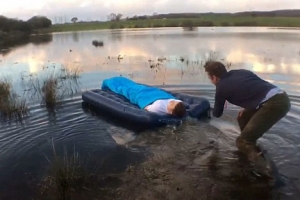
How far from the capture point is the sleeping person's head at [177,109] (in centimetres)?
874

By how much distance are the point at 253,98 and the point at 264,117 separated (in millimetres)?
372

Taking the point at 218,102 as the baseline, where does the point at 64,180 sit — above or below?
below

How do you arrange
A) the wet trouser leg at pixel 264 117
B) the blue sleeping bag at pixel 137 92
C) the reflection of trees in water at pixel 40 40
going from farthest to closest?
the reflection of trees in water at pixel 40 40 → the blue sleeping bag at pixel 137 92 → the wet trouser leg at pixel 264 117

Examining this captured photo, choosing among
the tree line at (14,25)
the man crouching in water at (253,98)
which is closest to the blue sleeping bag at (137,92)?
the man crouching in water at (253,98)

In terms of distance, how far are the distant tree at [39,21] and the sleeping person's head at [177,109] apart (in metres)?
66.3

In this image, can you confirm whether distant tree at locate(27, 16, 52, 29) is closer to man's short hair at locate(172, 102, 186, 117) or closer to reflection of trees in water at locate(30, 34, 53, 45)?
reflection of trees in water at locate(30, 34, 53, 45)

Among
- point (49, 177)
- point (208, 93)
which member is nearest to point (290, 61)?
point (208, 93)

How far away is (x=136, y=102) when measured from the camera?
10.0 m

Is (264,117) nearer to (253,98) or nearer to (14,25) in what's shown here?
(253,98)

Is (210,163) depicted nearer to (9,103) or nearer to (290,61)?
(9,103)

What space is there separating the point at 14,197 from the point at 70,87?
29.6 ft

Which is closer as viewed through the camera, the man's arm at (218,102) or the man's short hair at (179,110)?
Answer: the man's arm at (218,102)

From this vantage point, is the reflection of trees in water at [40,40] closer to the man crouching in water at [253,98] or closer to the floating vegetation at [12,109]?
the floating vegetation at [12,109]

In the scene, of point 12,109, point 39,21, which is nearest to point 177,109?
point 12,109
